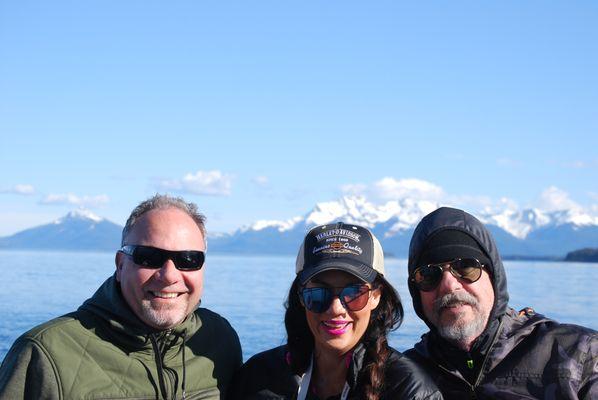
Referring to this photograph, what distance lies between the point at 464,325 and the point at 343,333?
33.6 inches

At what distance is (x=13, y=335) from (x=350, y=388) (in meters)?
25.0

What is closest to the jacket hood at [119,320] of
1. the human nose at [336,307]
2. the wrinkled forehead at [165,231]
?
the wrinkled forehead at [165,231]

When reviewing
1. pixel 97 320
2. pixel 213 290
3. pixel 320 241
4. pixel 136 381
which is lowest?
pixel 213 290

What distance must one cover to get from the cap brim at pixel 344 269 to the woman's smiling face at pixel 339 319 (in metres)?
0.07

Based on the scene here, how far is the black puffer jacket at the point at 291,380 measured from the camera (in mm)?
4223

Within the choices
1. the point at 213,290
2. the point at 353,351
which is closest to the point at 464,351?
the point at 353,351

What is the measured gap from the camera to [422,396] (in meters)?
4.17

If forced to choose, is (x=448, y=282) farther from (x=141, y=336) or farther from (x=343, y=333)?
(x=141, y=336)

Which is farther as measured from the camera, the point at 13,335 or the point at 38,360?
the point at 13,335

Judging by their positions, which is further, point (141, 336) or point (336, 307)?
point (141, 336)

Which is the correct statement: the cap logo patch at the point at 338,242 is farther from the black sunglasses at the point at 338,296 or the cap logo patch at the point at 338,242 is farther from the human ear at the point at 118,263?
the human ear at the point at 118,263

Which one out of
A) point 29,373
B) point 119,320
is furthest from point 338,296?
point 29,373

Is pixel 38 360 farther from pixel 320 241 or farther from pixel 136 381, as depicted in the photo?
pixel 320 241

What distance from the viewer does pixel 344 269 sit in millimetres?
4355
